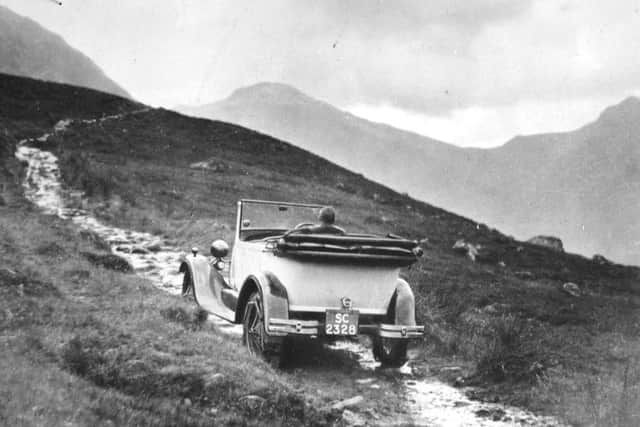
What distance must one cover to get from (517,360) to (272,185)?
24.6 meters

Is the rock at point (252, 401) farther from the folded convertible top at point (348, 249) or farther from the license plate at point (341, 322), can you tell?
→ the folded convertible top at point (348, 249)

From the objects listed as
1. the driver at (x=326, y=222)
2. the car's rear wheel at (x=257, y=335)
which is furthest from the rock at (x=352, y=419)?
the driver at (x=326, y=222)

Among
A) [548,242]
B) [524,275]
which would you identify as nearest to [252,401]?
[524,275]

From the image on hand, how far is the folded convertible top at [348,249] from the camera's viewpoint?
7.14m

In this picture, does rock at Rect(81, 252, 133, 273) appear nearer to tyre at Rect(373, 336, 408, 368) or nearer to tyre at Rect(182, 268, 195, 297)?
tyre at Rect(182, 268, 195, 297)

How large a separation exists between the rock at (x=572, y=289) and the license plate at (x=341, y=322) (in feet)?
43.5

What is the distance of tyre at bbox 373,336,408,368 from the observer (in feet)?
26.9

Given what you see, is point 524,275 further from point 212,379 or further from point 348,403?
point 212,379

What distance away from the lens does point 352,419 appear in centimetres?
596

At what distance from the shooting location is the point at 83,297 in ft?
28.2

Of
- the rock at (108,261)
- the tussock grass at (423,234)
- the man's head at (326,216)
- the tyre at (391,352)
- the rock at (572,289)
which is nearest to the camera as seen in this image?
the tyre at (391,352)

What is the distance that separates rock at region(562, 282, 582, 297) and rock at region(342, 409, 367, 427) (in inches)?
564

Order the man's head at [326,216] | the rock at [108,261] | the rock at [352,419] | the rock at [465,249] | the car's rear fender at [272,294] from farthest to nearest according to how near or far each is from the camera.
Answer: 1. the rock at [465,249]
2. the rock at [108,261]
3. the man's head at [326,216]
4. the car's rear fender at [272,294]
5. the rock at [352,419]

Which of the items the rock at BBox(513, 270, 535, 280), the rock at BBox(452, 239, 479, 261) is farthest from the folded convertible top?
the rock at BBox(452, 239, 479, 261)
